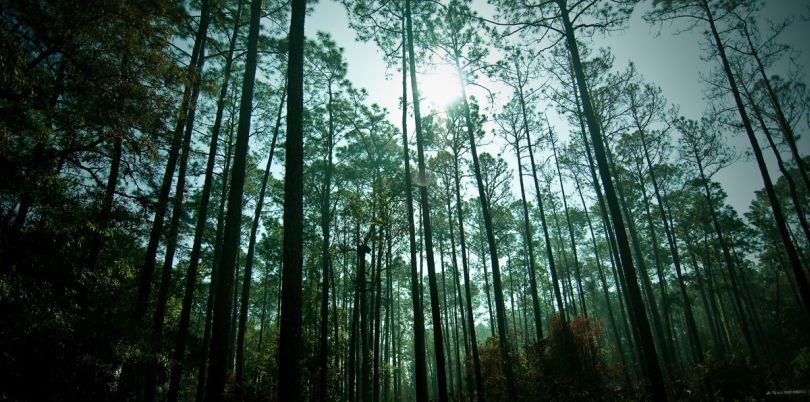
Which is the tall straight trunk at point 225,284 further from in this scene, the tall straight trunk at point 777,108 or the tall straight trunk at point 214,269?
the tall straight trunk at point 777,108

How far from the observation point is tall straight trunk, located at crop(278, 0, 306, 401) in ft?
15.7

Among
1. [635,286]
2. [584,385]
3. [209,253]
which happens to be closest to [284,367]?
[635,286]

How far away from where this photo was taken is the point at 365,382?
578 inches

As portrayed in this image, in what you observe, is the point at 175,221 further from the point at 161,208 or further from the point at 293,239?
the point at 293,239

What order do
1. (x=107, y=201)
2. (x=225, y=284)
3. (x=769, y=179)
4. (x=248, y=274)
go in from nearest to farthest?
(x=107, y=201) → (x=225, y=284) → (x=769, y=179) → (x=248, y=274)

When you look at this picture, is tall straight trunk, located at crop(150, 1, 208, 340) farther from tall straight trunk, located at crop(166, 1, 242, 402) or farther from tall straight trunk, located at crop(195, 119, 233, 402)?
tall straight trunk, located at crop(195, 119, 233, 402)

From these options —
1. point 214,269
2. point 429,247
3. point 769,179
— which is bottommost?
point 429,247

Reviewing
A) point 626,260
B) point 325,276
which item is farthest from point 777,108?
point 325,276

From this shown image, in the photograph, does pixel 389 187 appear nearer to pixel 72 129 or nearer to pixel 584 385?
pixel 584 385

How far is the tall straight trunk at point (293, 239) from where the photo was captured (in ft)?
15.7

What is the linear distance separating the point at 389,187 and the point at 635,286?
12.0 metres

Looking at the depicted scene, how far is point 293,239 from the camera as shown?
17.2 feet

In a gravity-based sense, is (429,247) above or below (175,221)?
below

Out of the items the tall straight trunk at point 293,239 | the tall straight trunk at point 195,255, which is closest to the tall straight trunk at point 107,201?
the tall straight trunk at point 195,255
